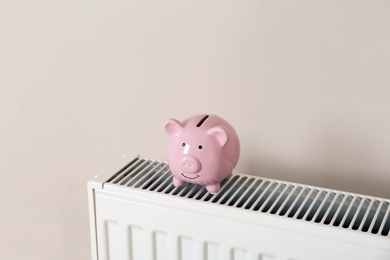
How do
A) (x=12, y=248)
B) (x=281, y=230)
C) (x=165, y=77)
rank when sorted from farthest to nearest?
(x=12, y=248) → (x=165, y=77) → (x=281, y=230)

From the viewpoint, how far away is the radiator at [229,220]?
0.73m

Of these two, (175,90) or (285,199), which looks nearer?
(285,199)

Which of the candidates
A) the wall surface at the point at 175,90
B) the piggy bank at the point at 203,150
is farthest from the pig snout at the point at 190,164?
the wall surface at the point at 175,90

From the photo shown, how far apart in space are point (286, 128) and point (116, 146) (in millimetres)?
322

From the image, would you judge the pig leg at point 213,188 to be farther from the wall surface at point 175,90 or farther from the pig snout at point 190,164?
the wall surface at point 175,90

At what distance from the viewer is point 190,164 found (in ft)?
2.61

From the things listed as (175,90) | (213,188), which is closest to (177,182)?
(213,188)

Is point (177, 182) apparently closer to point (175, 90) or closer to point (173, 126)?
point (173, 126)

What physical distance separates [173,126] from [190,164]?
2.3 inches

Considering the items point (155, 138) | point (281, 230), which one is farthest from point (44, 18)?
point (281, 230)

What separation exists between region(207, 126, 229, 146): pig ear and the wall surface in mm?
173

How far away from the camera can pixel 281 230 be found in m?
0.75

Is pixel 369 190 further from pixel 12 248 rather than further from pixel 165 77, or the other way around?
pixel 12 248

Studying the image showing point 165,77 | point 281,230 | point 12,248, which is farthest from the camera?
point 12,248
